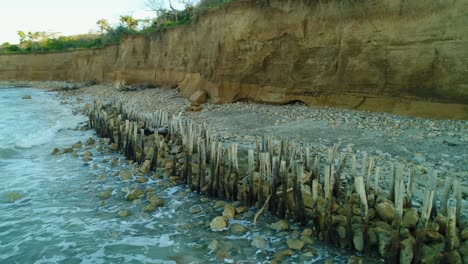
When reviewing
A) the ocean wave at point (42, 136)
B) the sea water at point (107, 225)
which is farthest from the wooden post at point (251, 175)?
the ocean wave at point (42, 136)

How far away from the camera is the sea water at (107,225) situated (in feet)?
14.4

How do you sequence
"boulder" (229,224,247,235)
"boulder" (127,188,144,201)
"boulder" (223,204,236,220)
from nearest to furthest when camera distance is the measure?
"boulder" (229,224,247,235)
"boulder" (223,204,236,220)
"boulder" (127,188,144,201)

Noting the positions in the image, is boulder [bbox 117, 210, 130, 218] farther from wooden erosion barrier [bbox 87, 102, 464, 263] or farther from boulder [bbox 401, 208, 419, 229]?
boulder [bbox 401, 208, 419, 229]

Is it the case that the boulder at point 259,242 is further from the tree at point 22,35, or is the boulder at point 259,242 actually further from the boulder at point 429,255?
the tree at point 22,35

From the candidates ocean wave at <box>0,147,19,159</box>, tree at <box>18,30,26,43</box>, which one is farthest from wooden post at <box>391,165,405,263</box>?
tree at <box>18,30,26,43</box>

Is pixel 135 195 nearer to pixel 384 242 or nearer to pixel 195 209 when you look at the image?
pixel 195 209

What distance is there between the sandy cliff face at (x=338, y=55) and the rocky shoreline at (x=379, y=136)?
0.67 m

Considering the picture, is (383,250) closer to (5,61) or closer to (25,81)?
(25,81)

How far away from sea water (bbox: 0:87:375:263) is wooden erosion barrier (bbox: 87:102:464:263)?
0.32 metres

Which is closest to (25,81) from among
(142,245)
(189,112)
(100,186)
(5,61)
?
(5,61)

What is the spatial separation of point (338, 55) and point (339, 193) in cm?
706

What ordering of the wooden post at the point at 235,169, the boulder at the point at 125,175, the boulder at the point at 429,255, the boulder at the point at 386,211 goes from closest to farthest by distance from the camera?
the boulder at the point at 429,255 → the boulder at the point at 386,211 → the wooden post at the point at 235,169 → the boulder at the point at 125,175

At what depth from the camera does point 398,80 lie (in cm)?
947

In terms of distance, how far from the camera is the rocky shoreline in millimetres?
4324
